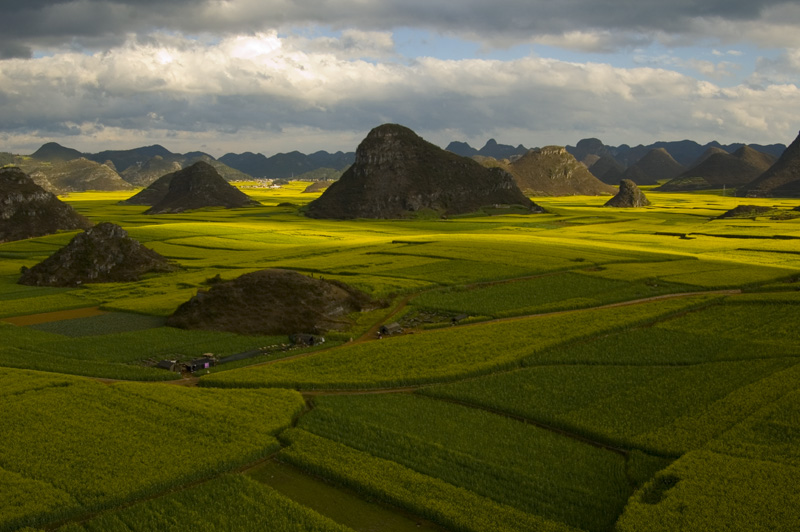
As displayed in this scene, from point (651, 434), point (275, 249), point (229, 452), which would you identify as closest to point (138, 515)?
point (229, 452)

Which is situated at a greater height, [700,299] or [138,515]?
[700,299]

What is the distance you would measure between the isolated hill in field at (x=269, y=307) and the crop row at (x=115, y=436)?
11.8m

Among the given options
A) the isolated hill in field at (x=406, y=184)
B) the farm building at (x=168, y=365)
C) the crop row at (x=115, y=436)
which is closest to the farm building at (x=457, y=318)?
the crop row at (x=115, y=436)

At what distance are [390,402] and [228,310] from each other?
18705mm

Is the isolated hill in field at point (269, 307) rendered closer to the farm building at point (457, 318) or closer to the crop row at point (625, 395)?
the farm building at point (457, 318)

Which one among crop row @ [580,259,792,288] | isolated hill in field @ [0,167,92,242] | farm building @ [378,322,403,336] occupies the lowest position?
farm building @ [378,322,403,336]

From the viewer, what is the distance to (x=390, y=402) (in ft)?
83.4

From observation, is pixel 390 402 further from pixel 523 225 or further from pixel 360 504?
pixel 523 225

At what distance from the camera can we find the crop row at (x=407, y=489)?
1592cm

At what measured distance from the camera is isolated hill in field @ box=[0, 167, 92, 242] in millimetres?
106688

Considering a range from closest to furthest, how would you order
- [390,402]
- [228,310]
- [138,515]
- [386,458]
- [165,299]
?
[138,515], [386,458], [390,402], [228,310], [165,299]

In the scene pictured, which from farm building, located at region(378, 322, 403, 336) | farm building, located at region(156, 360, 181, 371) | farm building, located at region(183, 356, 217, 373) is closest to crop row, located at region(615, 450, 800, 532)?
farm building, located at region(378, 322, 403, 336)

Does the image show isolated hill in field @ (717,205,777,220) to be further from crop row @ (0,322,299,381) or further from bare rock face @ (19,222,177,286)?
crop row @ (0,322,299,381)

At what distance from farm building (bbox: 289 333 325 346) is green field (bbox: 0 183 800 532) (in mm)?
663
